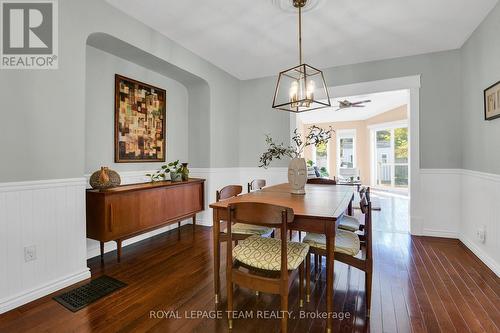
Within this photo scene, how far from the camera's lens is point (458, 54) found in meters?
3.44

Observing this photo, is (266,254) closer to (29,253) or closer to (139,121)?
(29,253)

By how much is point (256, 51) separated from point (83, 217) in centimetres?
296

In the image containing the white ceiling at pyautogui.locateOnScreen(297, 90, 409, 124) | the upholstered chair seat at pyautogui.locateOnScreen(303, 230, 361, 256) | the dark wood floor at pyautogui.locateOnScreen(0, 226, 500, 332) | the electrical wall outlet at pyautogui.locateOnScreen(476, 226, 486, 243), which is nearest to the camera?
the dark wood floor at pyautogui.locateOnScreen(0, 226, 500, 332)

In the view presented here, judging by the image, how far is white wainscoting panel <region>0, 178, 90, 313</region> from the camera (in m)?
1.86

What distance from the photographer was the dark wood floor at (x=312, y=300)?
1666 mm

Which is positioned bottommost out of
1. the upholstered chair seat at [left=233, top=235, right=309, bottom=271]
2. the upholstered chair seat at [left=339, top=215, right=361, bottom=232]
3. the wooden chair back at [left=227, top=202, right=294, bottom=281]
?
the upholstered chair seat at [left=233, top=235, right=309, bottom=271]

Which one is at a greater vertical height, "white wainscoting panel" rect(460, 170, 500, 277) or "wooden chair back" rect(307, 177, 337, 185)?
"wooden chair back" rect(307, 177, 337, 185)

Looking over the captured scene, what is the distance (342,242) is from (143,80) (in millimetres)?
3193

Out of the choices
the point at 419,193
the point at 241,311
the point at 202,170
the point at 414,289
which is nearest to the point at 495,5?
the point at 419,193

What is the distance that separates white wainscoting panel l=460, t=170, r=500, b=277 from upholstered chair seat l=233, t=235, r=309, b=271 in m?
2.11

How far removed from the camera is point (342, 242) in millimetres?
1864

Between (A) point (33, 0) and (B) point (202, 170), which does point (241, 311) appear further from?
(A) point (33, 0)

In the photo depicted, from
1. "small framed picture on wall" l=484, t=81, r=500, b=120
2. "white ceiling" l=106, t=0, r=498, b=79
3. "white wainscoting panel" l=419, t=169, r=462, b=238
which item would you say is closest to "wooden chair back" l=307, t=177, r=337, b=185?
"white wainscoting panel" l=419, t=169, r=462, b=238

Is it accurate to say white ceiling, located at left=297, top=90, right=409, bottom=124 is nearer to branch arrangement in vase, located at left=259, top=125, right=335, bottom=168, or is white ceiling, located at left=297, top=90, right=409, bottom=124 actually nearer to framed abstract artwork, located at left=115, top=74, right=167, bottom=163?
branch arrangement in vase, located at left=259, top=125, right=335, bottom=168
